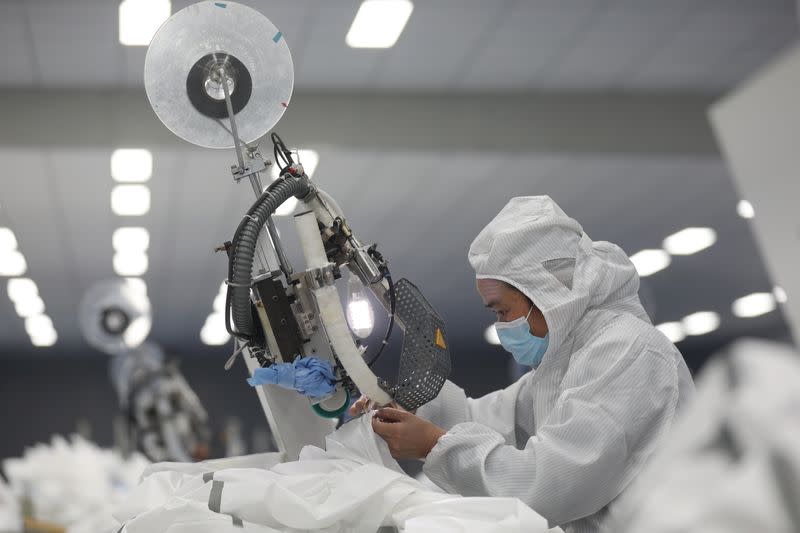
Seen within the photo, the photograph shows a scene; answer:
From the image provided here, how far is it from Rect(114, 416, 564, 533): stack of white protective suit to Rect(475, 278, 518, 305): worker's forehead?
23.8 inches

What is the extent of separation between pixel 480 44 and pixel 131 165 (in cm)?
271

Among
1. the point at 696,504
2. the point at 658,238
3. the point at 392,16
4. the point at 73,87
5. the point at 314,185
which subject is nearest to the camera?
the point at 696,504

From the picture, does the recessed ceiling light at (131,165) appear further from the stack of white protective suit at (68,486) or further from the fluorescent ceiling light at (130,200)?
the stack of white protective suit at (68,486)

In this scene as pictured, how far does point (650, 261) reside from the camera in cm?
1047

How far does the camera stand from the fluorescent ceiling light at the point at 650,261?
10169mm

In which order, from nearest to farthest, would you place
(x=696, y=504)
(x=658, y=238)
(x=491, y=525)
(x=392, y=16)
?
1. (x=696, y=504)
2. (x=491, y=525)
3. (x=392, y=16)
4. (x=658, y=238)

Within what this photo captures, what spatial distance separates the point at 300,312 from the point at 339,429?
251mm

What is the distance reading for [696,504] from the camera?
565mm

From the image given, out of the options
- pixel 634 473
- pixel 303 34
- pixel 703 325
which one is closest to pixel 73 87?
pixel 303 34

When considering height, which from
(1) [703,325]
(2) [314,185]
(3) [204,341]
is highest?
(3) [204,341]

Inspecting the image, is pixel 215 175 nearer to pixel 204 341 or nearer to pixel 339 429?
pixel 339 429

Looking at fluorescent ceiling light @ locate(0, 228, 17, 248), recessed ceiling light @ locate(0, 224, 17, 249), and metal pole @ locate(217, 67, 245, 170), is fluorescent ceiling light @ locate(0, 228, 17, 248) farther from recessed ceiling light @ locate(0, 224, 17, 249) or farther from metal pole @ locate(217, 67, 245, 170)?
metal pole @ locate(217, 67, 245, 170)

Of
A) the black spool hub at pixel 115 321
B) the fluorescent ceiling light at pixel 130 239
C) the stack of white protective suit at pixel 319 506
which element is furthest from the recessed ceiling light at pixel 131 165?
the stack of white protective suit at pixel 319 506

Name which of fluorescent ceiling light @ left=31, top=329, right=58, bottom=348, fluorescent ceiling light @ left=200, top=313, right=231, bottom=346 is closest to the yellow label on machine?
fluorescent ceiling light @ left=200, top=313, right=231, bottom=346
